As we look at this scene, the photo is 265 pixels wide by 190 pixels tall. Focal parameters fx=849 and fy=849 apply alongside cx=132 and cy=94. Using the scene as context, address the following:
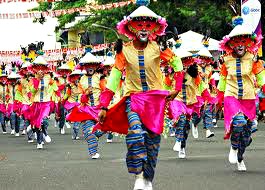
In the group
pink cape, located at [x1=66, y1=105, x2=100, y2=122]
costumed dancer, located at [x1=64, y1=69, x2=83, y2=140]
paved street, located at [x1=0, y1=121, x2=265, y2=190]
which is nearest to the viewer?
paved street, located at [x1=0, y1=121, x2=265, y2=190]

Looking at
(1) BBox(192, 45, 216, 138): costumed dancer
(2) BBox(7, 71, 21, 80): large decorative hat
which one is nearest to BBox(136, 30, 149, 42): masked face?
(1) BBox(192, 45, 216, 138): costumed dancer

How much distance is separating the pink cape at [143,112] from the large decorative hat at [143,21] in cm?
74

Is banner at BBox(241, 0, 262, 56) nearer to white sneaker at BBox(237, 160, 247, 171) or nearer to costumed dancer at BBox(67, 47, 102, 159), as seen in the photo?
costumed dancer at BBox(67, 47, 102, 159)

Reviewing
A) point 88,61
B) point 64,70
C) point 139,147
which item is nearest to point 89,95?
point 88,61

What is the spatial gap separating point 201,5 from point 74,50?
8.63 m

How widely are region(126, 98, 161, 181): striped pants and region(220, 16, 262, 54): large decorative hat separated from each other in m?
2.86

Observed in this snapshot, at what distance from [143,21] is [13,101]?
16236 millimetres

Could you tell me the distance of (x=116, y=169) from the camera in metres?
13.0

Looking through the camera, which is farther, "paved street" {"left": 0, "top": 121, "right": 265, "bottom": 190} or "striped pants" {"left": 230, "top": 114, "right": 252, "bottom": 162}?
"striped pants" {"left": 230, "top": 114, "right": 252, "bottom": 162}

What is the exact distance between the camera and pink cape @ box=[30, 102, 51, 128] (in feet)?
61.9

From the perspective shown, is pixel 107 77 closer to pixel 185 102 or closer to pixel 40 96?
pixel 185 102

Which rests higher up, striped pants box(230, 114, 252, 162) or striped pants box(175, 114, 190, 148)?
striped pants box(230, 114, 252, 162)

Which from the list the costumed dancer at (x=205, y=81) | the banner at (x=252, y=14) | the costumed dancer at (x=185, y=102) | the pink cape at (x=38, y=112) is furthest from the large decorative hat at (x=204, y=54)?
the pink cape at (x=38, y=112)

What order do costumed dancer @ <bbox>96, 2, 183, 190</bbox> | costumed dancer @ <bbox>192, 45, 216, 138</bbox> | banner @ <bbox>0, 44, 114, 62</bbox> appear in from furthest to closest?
1. banner @ <bbox>0, 44, 114, 62</bbox>
2. costumed dancer @ <bbox>192, 45, 216, 138</bbox>
3. costumed dancer @ <bbox>96, 2, 183, 190</bbox>
